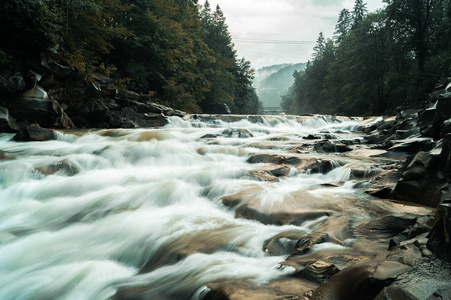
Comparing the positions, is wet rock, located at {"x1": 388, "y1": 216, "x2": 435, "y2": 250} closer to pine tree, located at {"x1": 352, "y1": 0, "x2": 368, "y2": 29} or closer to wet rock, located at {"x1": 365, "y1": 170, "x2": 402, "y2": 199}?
wet rock, located at {"x1": 365, "y1": 170, "x2": 402, "y2": 199}

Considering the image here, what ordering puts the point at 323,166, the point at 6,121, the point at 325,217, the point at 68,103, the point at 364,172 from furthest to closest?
the point at 68,103, the point at 6,121, the point at 323,166, the point at 364,172, the point at 325,217

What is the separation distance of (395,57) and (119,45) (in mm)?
28096

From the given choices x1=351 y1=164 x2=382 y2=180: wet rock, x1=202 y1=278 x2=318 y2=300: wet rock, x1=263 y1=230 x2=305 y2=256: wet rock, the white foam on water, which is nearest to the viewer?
x1=202 y1=278 x2=318 y2=300: wet rock

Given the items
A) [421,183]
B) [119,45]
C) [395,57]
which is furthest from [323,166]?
[395,57]

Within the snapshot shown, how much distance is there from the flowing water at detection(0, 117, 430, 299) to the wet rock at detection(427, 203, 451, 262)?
0.90 meters

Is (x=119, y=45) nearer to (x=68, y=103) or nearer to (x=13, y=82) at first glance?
(x=68, y=103)

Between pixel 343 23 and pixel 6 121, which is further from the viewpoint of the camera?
pixel 343 23

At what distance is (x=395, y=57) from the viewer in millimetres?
28312

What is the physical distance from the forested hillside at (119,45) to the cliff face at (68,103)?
1.39ft

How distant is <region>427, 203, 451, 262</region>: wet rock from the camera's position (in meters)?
1.67

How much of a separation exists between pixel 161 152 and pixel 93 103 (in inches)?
267

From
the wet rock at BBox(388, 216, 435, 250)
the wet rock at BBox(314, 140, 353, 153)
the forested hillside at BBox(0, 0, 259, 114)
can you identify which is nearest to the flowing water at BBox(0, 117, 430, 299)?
the wet rock at BBox(388, 216, 435, 250)

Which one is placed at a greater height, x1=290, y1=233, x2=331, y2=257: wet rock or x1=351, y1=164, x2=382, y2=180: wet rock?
x1=351, y1=164, x2=382, y2=180: wet rock

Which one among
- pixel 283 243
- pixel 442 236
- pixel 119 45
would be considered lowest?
pixel 283 243
